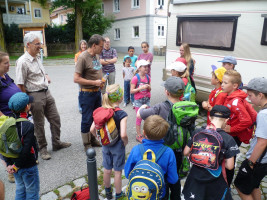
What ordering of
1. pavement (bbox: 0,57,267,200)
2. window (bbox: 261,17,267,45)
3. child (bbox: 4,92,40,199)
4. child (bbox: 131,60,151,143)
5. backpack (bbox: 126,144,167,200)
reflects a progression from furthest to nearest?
window (bbox: 261,17,267,45), child (bbox: 131,60,151,143), pavement (bbox: 0,57,267,200), child (bbox: 4,92,40,199), backpack (bbox: 126,144,167,200)

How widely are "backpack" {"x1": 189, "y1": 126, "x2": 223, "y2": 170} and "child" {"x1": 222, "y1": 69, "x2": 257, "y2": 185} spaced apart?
2.30ft

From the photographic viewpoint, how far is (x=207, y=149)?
198cm

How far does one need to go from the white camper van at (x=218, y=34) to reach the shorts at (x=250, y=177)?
122 inches

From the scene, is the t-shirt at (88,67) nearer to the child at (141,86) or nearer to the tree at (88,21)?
the child at (141,86)

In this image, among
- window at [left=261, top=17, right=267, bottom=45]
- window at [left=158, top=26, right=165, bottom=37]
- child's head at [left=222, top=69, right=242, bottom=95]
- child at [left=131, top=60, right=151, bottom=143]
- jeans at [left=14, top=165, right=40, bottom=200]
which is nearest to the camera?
jeans at [left=14, top=165, right=40, bottom=200]

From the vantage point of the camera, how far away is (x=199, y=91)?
6051mm

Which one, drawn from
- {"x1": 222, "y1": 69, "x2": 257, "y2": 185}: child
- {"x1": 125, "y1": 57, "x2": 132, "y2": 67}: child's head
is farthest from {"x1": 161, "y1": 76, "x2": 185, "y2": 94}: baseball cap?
{"x1": 125, "y1": 57, "x2": 132, "y2": 67}: child's head

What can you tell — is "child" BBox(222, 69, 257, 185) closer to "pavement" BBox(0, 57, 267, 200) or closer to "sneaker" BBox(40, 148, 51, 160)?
"pavement" BBox(0, 57, 267, 200)

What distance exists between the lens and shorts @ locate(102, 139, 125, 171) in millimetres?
2752

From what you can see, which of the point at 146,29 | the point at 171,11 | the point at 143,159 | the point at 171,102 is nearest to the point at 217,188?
the point at 143,159

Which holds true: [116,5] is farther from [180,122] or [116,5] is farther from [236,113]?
[180,122]

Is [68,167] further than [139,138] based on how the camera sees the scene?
No

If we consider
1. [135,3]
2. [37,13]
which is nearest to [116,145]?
[135,3]

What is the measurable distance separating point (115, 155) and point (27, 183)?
107 centimetres
